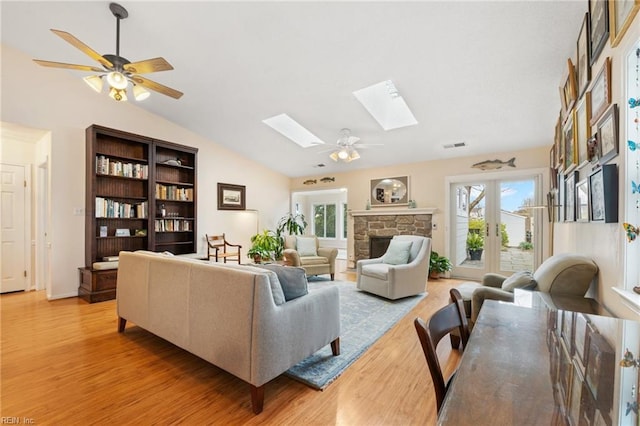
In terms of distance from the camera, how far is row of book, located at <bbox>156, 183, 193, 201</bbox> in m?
4.94

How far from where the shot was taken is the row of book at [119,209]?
424 centimetres

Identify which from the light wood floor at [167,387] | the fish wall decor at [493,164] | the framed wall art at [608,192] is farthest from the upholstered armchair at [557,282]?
the fish wall decor at [493,164]

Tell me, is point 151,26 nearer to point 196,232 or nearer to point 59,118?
point 59,118

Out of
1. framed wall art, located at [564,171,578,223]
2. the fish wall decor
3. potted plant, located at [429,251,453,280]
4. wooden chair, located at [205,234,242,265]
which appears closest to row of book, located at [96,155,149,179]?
wooden chair, located at [205,234,242,265]

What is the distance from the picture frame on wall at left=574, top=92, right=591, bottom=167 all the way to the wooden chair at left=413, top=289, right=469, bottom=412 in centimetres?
176

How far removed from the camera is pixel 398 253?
433 centimetres

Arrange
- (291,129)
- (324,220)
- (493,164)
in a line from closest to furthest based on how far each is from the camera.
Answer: (493,164) → (291,129) → (324,220)

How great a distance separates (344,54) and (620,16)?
2.17 m

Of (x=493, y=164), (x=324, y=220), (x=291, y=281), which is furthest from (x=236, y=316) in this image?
(x=324, y=220)

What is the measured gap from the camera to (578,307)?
1.77m

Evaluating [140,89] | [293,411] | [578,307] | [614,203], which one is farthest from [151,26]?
[578,307]

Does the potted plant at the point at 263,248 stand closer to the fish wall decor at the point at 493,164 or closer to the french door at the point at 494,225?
the french door at the point at 494,225

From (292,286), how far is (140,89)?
2.61 meters

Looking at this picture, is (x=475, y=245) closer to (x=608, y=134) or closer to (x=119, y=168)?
(x=608, y=134)
